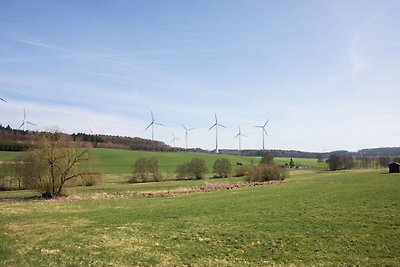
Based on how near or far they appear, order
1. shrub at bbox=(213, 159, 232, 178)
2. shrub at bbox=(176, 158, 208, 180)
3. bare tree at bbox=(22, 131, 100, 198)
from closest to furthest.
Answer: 1. bare tree at bbox=(22, 131, 100, 198)
2. shrub at bbox=(176, 158, 208, 180)
3. shrub at bbox=(213, 159, 232, 178)

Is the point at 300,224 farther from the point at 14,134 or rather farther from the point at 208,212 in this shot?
the point at 14,134

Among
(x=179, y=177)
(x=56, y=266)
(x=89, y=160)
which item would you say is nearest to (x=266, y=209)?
(x=56, y=266)

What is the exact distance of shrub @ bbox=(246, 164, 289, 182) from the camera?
7738cm

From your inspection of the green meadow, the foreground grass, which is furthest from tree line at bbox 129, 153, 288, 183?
the foreground grass

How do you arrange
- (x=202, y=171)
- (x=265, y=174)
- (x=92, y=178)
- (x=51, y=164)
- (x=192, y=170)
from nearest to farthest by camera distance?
(x=51, y=164) < (x=92, y=178) < (x=265, y=174) < (x=192, y=170) < (x=202, y=171)

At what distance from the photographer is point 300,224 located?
73.7 feet

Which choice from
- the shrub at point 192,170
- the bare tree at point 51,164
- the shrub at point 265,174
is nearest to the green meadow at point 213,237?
the bare tree at point 51,164

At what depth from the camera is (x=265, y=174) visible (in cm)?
7762

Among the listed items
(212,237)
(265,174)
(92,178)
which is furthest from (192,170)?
(212,237)

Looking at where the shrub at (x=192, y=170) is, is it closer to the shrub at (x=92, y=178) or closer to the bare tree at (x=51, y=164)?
the shrub at (x=92, y=178)

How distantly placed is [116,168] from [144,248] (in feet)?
312

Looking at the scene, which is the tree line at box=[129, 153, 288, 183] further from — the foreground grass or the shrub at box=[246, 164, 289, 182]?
the foreground grass

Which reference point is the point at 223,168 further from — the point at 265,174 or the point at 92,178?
the point at 92,178

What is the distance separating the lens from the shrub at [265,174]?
254 ft
